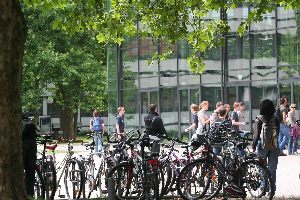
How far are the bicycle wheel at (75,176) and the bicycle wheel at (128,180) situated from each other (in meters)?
1.15

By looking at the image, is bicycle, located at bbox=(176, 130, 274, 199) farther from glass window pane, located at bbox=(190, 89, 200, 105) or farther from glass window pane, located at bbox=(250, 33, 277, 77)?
glass window pane, located at bbox=(190, 89, 200, 105)

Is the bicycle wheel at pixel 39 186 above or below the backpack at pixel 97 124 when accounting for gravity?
below

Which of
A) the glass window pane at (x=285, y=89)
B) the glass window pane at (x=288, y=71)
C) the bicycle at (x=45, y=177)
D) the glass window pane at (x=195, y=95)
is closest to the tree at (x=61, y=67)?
the glass window pane at (x=195, y=95)

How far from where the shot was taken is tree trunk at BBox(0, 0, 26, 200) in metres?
9.66

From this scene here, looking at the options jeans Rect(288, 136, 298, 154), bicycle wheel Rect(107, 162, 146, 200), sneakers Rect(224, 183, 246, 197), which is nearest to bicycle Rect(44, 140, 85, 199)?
bicycle wheel Rect(107, 162, 146, 200)

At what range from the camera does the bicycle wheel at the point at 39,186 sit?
44.2 ft

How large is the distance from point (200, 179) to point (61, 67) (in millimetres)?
38529

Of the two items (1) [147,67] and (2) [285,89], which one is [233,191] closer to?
(2) [285,89]

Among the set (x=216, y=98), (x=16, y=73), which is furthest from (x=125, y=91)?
(x=16, y=73)

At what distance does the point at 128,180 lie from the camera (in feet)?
43.1

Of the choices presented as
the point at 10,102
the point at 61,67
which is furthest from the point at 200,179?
the point at 61,67

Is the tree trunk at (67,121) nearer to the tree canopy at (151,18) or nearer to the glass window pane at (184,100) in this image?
the glass window pane at (184,100)

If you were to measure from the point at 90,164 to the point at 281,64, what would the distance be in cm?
2081

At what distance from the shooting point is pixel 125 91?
4166 centimetres
